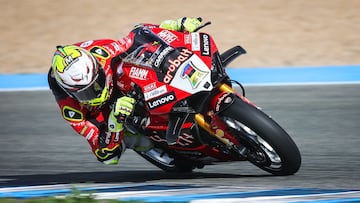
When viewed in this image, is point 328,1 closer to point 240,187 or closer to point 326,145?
point 326,145

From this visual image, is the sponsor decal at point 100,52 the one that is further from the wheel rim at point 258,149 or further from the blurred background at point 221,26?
the blurred background at point 221,26

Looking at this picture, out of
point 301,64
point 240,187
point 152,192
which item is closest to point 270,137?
point 240,187

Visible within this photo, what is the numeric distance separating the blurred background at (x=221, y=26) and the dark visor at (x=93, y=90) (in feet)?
22.3

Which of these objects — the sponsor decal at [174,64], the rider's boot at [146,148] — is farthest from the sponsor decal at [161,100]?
the rider's boot at [146,148]

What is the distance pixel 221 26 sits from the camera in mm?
14422

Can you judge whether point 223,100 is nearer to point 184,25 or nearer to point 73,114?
point 184,25

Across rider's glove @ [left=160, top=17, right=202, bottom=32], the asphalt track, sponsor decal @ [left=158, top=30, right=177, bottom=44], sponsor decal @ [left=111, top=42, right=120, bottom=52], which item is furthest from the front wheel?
sponsor decal @ [left=111, top=42, right=120, bottom=52]

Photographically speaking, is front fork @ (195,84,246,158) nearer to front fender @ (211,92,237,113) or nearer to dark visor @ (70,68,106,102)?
front fender @ (211,92,237,113)

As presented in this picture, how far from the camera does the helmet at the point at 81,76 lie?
214 inches

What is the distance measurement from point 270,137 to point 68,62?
1522mm

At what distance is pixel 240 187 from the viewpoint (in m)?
5.52

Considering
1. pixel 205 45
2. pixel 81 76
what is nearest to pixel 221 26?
pixel 205 45

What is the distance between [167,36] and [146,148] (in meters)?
0.95

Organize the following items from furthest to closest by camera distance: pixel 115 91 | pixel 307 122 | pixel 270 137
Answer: pixel 307 122
pixel 115 91
pixel 270 137
